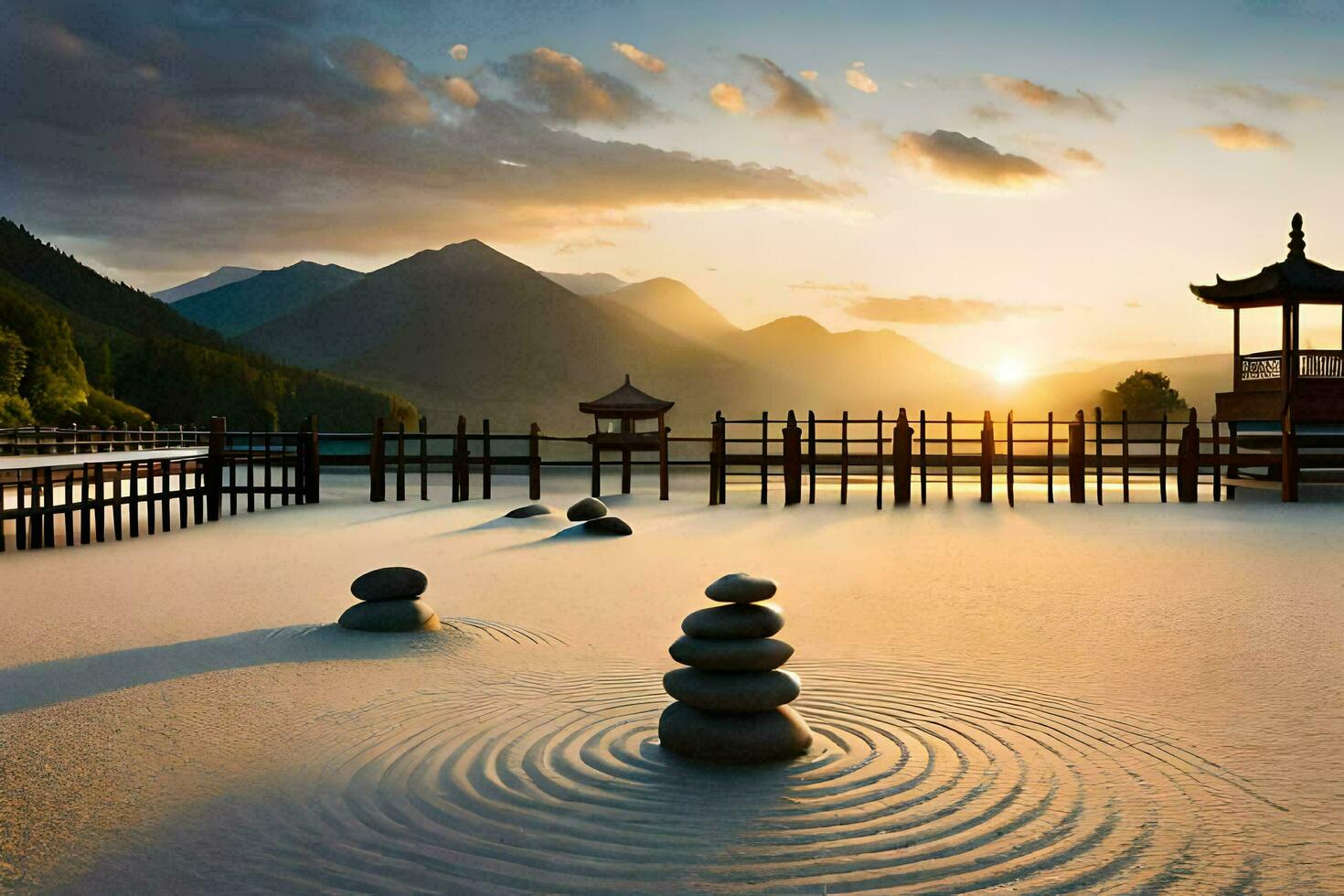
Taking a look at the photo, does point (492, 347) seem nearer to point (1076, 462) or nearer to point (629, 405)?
point (629, 405)

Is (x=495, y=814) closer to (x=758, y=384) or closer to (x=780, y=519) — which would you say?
(x=780, y=519)

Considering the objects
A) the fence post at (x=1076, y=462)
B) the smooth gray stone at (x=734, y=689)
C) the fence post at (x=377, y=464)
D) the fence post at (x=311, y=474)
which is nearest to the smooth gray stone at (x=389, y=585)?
→ the smooth gray stone at (x=734, y=689)

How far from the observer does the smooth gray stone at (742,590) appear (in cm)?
620

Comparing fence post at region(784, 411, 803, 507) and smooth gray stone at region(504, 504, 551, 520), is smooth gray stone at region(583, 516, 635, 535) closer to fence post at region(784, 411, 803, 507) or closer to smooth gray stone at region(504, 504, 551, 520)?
smooth gray stone at region(504, 504, 551, 520)

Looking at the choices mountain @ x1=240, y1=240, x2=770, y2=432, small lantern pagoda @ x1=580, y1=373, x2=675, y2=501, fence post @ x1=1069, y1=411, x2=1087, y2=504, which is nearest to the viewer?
fence post @ x1=1069, y1=411, x2=1087, y2=504

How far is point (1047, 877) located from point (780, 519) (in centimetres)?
1750

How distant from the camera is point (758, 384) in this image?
18425 cm

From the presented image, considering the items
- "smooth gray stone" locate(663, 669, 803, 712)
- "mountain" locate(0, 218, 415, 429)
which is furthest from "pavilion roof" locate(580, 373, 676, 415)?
"mountain" locate(0, 218, 415, 429)

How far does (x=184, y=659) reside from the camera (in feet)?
27.4

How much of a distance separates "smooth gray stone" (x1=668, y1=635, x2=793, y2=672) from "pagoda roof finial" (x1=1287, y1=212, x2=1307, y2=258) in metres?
26.7

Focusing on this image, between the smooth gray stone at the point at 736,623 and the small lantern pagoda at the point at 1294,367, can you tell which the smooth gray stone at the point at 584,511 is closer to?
the smooth gray stone at the point at 736,623

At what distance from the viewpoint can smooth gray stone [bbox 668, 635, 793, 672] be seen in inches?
236

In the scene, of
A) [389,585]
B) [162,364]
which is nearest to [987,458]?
[389,585]

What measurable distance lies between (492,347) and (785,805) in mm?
175537
